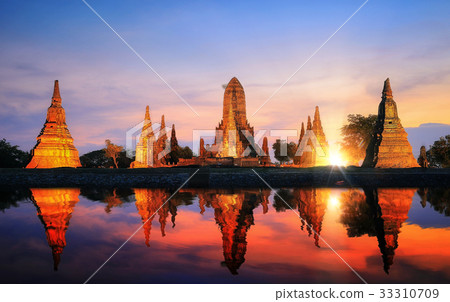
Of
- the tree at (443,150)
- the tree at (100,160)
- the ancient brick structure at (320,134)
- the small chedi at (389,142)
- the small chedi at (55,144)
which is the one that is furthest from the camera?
the tree at (100,160)

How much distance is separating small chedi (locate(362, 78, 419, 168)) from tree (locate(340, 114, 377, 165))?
16.4 meters

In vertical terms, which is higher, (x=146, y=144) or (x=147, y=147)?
(x=146, y=144)

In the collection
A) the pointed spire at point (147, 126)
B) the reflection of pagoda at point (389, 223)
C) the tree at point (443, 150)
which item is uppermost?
the pointed spire at point (147, 126)

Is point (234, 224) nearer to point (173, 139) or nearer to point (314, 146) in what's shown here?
point (314, 146)

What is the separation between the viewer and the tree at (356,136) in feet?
157

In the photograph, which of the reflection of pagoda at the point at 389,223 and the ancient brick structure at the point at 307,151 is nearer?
the reflection of pagoda at the point at 389,223

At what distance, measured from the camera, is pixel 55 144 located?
30094 millimetres

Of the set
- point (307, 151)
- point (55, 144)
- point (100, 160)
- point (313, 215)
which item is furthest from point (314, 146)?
point (100, 160)

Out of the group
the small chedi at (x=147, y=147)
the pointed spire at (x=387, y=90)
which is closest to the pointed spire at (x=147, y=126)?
the small chedi at (x=147, y=147)

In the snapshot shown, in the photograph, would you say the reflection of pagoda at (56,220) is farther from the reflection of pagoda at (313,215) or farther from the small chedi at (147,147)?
the small chedi at (147,147)

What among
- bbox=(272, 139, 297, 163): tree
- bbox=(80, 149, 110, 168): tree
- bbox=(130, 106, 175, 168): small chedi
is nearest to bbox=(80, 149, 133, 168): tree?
bbox=(80, 149, 110, 168): tree

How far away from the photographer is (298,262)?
5270 mm

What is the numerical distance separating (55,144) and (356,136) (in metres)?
39.2

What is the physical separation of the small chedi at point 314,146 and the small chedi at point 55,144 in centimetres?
2830
